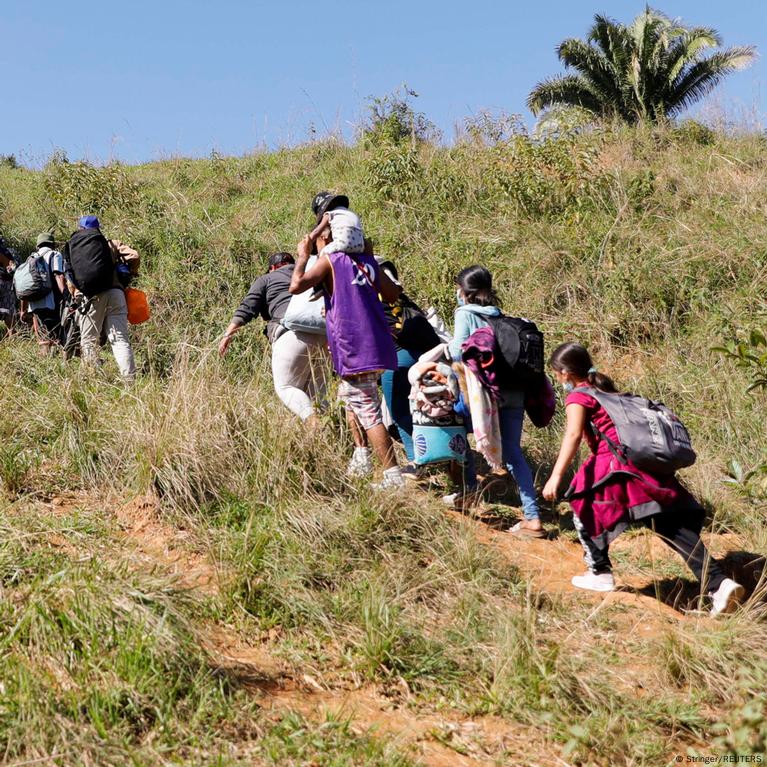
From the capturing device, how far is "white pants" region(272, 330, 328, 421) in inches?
233

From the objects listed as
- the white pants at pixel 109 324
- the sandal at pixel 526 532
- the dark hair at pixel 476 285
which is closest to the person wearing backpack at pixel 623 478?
the sandal at pixel 526 532

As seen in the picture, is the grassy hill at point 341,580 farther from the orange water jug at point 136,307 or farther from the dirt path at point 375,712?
the orange water jug at point 136,307

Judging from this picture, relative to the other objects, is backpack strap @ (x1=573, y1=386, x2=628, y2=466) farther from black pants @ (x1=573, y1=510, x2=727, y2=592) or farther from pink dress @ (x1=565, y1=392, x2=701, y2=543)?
black pants @ (x1=573, y1=510, x2=727, y2=592)

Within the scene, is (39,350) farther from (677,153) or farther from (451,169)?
(677,153)

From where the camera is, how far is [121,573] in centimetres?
379

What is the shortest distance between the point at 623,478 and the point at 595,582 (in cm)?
62

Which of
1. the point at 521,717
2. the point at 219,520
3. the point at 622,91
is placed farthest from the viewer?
the point at 622,91

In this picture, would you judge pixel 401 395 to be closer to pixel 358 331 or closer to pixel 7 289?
pixel 358 331

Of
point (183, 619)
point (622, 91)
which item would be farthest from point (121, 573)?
point (622, 91)

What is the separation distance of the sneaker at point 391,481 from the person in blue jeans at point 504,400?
2.22 feet

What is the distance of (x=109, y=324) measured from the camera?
7176 millimetres

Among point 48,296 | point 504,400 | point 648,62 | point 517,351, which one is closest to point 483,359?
point 517,351

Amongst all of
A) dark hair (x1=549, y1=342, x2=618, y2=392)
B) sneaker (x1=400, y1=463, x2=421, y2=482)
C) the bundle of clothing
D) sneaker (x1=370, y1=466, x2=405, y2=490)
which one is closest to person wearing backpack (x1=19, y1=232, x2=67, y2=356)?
sneaker (x1=400, y1=463, x2=421, y2=482)

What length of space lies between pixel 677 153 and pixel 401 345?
22.4ft
